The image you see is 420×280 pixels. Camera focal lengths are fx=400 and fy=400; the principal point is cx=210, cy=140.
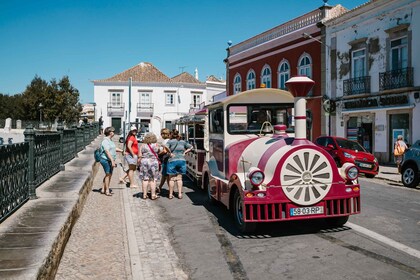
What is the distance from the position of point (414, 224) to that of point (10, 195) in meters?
6.61

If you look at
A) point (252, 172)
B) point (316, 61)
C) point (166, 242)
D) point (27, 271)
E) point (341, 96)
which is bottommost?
point (166, 242)

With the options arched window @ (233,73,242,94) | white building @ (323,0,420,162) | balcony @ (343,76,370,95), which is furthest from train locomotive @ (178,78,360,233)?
arched window @ (233,73,242,94)

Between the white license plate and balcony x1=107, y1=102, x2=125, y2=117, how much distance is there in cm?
4846

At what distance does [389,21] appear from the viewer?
19.8m

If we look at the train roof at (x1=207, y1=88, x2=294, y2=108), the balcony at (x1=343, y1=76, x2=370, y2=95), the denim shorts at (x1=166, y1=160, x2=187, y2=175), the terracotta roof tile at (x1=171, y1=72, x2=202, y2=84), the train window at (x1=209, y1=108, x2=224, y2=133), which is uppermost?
the terracotta roof tile at (x1=171, y1=72, x2=202, y2=84)

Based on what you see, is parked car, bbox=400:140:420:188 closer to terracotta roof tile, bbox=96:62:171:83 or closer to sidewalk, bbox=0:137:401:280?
sidewalk, bbox=0:137:401:280

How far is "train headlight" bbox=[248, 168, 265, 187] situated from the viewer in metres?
5.83

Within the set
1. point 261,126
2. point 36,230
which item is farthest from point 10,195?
point 261,126

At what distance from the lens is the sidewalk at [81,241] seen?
423 cm

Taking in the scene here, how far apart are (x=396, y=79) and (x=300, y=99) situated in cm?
Answer: 1545

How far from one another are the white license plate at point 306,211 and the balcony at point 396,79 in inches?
Answer: 599

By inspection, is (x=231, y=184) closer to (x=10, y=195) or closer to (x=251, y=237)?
(x=251, y=237)

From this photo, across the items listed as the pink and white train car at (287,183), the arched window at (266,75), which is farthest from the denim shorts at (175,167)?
the arched window at (266,75)

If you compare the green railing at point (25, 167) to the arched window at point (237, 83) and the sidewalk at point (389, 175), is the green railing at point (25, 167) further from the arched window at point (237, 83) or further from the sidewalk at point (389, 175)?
the arched window at point (237, 83)
